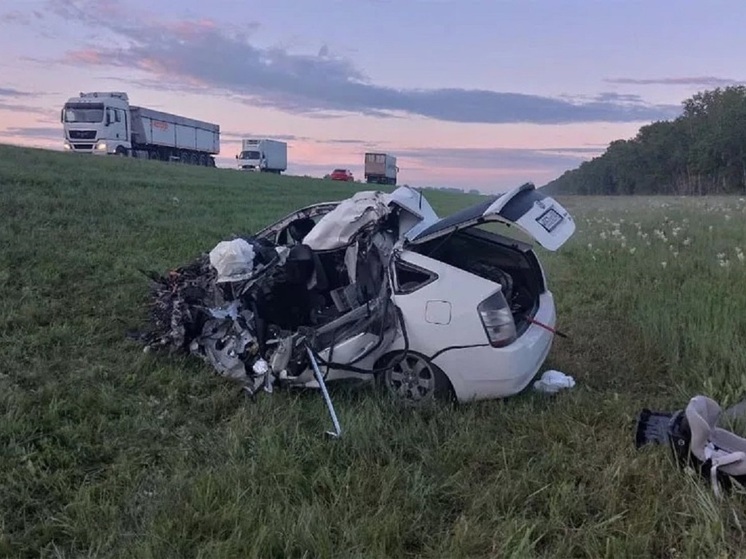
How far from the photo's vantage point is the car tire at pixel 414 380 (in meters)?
4.32

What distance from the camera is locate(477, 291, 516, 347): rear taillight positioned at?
414 cm

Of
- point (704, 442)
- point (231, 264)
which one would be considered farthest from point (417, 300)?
point (704, 442)

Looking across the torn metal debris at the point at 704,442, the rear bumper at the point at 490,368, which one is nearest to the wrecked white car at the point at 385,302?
the rear bumper at the point at 490,368

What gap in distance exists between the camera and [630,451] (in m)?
3.51

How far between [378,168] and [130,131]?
25.4m

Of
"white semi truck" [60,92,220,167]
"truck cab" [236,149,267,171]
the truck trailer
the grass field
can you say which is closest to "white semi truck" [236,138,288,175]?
"truck cab" [236,149,267,171]

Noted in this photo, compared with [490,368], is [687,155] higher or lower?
higher

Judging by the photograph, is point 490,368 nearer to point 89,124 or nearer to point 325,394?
point 325,394

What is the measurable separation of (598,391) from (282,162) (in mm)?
48531

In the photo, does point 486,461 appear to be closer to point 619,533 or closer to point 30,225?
point 619,533

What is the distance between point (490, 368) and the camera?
418 centimetres

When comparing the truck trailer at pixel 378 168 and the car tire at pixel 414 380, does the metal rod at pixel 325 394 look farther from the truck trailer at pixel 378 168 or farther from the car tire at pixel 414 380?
the truck trailer at pixel 378 168

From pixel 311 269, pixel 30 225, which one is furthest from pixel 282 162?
pixel 311 269

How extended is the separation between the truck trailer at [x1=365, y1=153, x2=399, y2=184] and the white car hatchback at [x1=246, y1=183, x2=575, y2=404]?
5077 centimetres
